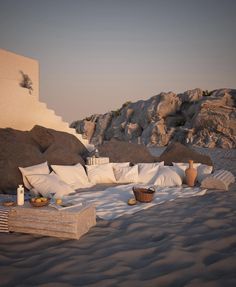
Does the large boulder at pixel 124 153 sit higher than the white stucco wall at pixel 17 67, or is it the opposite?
the white stucco wall at pixel 17 67

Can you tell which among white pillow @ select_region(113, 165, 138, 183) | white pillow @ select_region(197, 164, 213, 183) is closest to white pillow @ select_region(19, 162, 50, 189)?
white pillow @ select_region(113, 165, 138, 183)

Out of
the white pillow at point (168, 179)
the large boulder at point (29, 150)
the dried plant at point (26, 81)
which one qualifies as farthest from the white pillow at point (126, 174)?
the dried plant at point (26, 81)

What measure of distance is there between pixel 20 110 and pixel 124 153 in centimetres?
364

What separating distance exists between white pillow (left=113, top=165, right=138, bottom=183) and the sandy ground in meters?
3.01

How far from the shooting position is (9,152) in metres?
6.92

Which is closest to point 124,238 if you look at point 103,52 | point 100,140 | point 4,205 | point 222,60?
point 4,205

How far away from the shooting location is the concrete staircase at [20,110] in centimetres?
818

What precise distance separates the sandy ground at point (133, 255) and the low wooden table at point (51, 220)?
0.10 meters

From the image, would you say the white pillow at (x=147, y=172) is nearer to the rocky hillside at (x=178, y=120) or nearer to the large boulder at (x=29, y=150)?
the large boulder at (x=29, y=150)

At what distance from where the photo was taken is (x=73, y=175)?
701 cm

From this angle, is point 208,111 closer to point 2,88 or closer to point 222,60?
point 222,60

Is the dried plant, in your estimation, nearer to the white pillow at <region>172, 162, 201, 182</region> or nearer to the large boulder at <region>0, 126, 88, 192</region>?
the large boulder at <region>0, 126, 88, 192</region>

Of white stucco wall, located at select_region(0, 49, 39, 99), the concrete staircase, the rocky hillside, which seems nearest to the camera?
the concrete staircase

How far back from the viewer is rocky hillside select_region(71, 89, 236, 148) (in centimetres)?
2783
